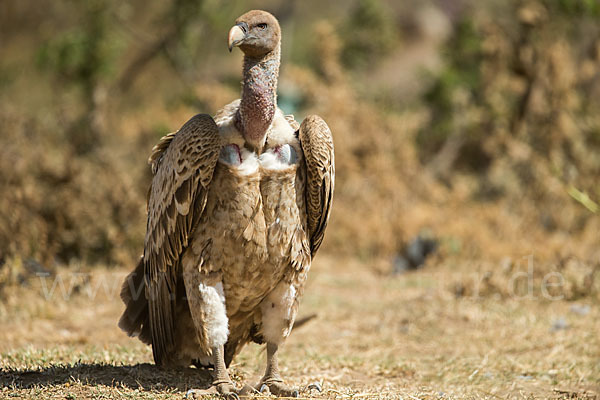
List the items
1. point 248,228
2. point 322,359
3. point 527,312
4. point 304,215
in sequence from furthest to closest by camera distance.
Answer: point 527,312
point 322,359
point 304,215
point 248,228

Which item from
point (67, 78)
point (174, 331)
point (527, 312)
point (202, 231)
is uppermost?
point (67, 78)

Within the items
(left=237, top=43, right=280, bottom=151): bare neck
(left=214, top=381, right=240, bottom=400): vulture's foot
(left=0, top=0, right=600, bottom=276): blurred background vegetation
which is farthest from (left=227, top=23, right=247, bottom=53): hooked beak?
(left=0, top=0, right=600, bottom=276): blurred background vegetation

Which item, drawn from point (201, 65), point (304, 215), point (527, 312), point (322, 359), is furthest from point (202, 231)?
point (201, 65)

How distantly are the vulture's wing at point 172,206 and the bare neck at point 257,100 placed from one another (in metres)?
0.19

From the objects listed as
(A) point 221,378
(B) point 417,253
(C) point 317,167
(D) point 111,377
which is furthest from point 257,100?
(B) point 417,253

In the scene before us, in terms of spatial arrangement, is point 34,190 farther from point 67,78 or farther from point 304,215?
point 304,215

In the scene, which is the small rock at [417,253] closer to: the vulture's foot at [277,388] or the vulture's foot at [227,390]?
the vulture's foot at [277,388]

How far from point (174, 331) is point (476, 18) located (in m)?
11.3

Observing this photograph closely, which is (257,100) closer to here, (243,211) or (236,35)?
(236,35)

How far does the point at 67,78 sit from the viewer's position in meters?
12.1

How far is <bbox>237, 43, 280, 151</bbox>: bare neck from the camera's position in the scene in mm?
4180

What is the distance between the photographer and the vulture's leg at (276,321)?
173 inches

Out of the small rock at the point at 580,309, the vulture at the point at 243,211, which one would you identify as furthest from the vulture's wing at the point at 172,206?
the small rock at the point at 580,309

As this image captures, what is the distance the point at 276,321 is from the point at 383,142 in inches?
286
